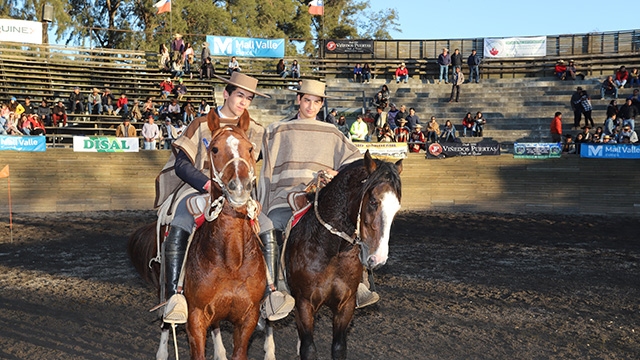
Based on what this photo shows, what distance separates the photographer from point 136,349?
294 inches

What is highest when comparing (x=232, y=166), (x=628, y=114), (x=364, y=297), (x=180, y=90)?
(x=180, y=90)

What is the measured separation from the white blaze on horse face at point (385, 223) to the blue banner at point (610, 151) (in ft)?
59.1

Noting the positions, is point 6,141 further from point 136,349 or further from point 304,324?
→ point 304,324

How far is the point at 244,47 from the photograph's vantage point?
35.4m

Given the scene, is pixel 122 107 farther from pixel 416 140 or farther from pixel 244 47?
pixel 416 140

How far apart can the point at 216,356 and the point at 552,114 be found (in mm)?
26233

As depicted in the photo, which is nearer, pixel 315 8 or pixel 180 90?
pixel 180 90

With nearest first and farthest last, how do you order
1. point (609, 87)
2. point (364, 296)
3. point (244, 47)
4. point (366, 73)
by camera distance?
1. point (364, 296)
2. point (609, 87)
3. point (366, 73)
4. point (244, 47)

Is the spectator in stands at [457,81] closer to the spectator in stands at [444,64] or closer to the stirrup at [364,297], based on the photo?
the spectator in stands at [444,64]

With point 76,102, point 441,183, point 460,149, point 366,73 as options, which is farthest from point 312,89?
point 366,73

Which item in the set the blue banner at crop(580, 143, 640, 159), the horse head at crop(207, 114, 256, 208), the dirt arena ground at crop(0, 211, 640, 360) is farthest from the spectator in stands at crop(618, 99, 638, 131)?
the horse head at crop(207, 114, 256, 208)

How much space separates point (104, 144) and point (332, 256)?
17512 mm

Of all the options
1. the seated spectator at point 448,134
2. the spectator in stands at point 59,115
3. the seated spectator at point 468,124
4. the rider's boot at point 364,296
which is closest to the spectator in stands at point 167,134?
the spectator in stands at point 59,115

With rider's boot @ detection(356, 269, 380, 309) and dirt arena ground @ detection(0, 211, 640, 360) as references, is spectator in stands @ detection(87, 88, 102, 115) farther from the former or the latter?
rider's boot @ detection(356, 269, 380, 309)
